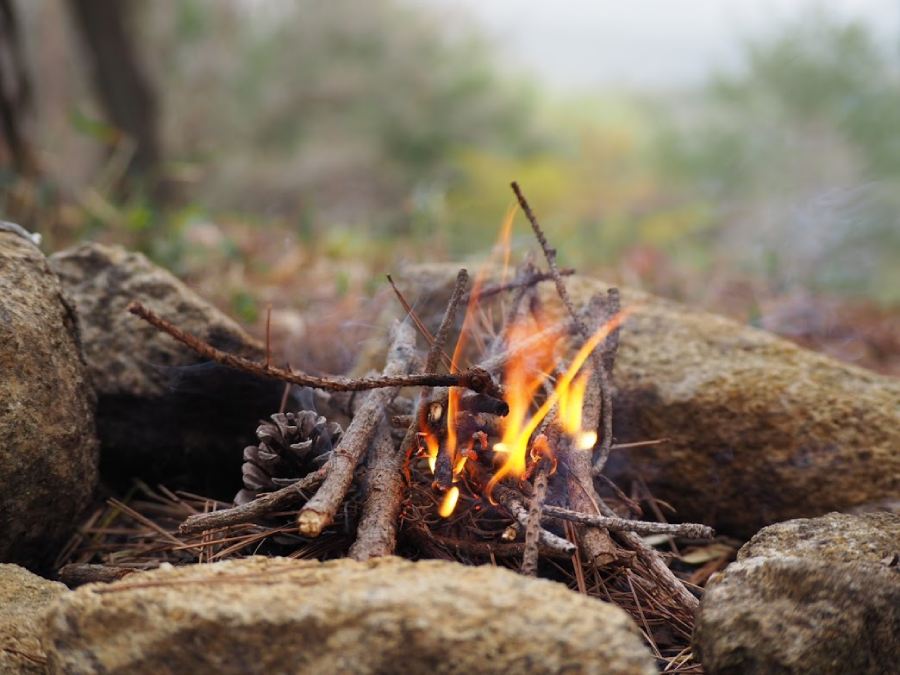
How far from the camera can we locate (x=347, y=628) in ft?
3.79

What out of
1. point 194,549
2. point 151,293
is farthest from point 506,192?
point 194,549

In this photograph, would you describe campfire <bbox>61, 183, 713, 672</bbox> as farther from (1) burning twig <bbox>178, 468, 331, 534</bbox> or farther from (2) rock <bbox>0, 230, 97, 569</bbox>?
(2) rock <bbox>0, 230, 97, 569</bbox>

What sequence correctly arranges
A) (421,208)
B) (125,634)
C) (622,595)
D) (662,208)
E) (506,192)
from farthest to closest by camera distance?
(662,208) < (506,192) < (421,208) < (622,595) < (125,634)

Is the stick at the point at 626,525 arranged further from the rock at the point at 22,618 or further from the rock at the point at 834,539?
the rock at the point at 22,618

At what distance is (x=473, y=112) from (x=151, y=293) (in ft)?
29.7

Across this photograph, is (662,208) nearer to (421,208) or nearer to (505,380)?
(421,208)

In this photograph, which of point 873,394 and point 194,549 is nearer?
point 194,549

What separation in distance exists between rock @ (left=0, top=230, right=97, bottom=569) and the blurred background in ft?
2.89

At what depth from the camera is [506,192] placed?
9.50 metres

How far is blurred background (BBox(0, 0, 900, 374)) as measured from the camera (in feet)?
14.1

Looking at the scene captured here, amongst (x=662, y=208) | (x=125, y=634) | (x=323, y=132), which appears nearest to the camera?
(x=125, y=634)

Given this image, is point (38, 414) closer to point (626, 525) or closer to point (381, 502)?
point (381, 502)

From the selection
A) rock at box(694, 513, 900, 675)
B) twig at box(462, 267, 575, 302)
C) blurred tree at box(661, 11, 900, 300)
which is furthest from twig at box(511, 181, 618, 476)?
blurred tree at box(661, 11, 900, 300)

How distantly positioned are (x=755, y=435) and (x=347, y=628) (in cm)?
138
